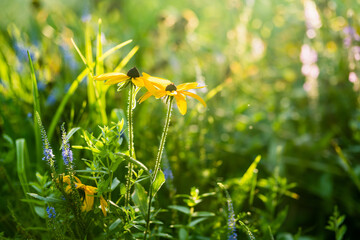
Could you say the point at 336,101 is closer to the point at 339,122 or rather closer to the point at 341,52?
the point at 339,122

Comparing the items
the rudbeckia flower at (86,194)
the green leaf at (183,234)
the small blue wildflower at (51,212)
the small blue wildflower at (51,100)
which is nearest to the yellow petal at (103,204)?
the rudbeckia flower at (86,194)

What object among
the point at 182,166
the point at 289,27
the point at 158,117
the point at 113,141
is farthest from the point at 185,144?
the point at 289,27

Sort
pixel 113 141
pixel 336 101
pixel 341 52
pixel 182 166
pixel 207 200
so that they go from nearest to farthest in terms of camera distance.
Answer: pixel 113 141
pixel 207 200
pixel 182 166
pixel 336 101
pixel 341 52

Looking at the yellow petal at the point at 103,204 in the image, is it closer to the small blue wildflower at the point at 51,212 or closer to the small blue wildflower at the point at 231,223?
the small blue wildflower at the point at 51,212

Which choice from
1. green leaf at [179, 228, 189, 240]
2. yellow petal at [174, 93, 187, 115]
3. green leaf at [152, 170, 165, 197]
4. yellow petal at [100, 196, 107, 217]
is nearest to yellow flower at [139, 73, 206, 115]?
yellow petal at [174, 93, 187, 115]

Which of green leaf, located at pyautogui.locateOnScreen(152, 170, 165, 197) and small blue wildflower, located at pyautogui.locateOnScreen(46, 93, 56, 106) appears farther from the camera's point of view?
small blue wildflower, located at pyautogui.locateOnScreen(46, 93, 56, 106)

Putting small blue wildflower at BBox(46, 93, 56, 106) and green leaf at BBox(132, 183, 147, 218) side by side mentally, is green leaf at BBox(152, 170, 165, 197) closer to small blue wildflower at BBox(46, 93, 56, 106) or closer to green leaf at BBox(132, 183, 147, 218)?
green leaf at BBox(132, 183, 147, 218)

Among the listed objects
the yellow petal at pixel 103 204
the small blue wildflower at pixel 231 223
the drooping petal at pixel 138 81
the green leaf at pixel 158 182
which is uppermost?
the drooping petal at pixel 138 81

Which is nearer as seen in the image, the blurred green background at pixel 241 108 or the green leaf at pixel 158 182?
the green leaf at pixel 158 182
